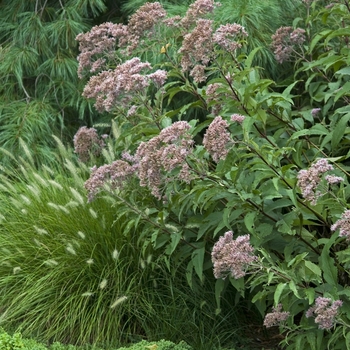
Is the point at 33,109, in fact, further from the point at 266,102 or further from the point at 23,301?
the point at 266,102

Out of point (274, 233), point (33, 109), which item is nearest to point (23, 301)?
point (274, 233)

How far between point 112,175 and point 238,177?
0.69m

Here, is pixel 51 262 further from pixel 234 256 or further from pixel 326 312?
pixel 326 312

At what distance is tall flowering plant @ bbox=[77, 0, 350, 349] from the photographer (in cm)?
343

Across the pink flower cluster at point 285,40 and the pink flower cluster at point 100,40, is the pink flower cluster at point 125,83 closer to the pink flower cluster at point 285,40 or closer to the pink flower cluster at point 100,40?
the pink flower cluster at point 100,40

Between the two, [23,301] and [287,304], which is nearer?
[287,304]

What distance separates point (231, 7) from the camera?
18.2 feet

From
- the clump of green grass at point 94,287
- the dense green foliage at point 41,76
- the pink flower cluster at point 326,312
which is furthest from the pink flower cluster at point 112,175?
the dense green foliage at point 41,76

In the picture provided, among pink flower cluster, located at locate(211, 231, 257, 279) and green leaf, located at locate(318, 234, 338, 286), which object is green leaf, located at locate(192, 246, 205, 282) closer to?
green leaf, located at locate(318, 234, 338, 286)

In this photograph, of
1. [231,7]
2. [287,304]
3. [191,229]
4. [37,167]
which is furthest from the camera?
[37,167]

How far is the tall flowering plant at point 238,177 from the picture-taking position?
3.43m

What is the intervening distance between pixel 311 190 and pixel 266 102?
1.11 m

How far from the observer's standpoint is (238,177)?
3.79m

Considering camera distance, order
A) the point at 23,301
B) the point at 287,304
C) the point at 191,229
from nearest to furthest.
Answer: the point at 287,304
the point at 191,229
the point at 23,301
